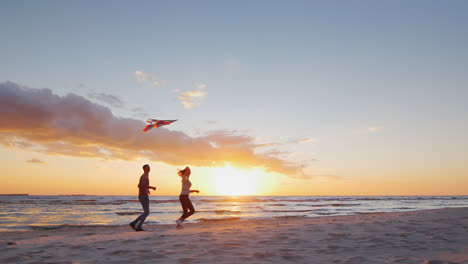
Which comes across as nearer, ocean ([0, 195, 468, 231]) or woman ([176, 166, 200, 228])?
woman ([176, 166, 200, 228])

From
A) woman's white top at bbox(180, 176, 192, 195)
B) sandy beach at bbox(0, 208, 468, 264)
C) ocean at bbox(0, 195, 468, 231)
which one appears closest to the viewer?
sandy beach at bbox(0, 208, 468, 264)

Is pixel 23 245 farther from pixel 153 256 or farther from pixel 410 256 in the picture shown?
pixel 410 256

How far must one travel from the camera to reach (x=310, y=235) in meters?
7.95

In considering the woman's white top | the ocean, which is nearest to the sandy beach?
the woman's white top

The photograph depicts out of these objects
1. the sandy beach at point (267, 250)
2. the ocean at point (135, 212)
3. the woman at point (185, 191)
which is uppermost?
the woman at point (185, 191)

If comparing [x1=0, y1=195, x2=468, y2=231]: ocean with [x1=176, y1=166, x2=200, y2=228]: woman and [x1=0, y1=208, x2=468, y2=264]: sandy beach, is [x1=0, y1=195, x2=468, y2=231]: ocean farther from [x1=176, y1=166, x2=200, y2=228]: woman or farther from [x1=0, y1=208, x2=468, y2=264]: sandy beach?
[x1=0, y1=208, x2=468, y2=264]: sandy beach

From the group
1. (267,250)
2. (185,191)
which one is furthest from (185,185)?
(267,250)

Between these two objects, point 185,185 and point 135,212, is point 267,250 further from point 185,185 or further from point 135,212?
point 135,212

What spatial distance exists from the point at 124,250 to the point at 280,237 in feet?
11.9

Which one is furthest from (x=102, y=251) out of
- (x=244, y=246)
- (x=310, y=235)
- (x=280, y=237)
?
(x=310, y=235)

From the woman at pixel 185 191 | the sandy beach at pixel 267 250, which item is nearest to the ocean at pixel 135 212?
the woman at pixel 185 191

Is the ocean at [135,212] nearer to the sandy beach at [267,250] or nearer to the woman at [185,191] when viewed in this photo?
the woman at [185,191]

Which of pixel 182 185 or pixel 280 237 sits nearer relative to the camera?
pixel 280 237

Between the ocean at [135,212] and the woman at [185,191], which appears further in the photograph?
the ocean at [135,212]
